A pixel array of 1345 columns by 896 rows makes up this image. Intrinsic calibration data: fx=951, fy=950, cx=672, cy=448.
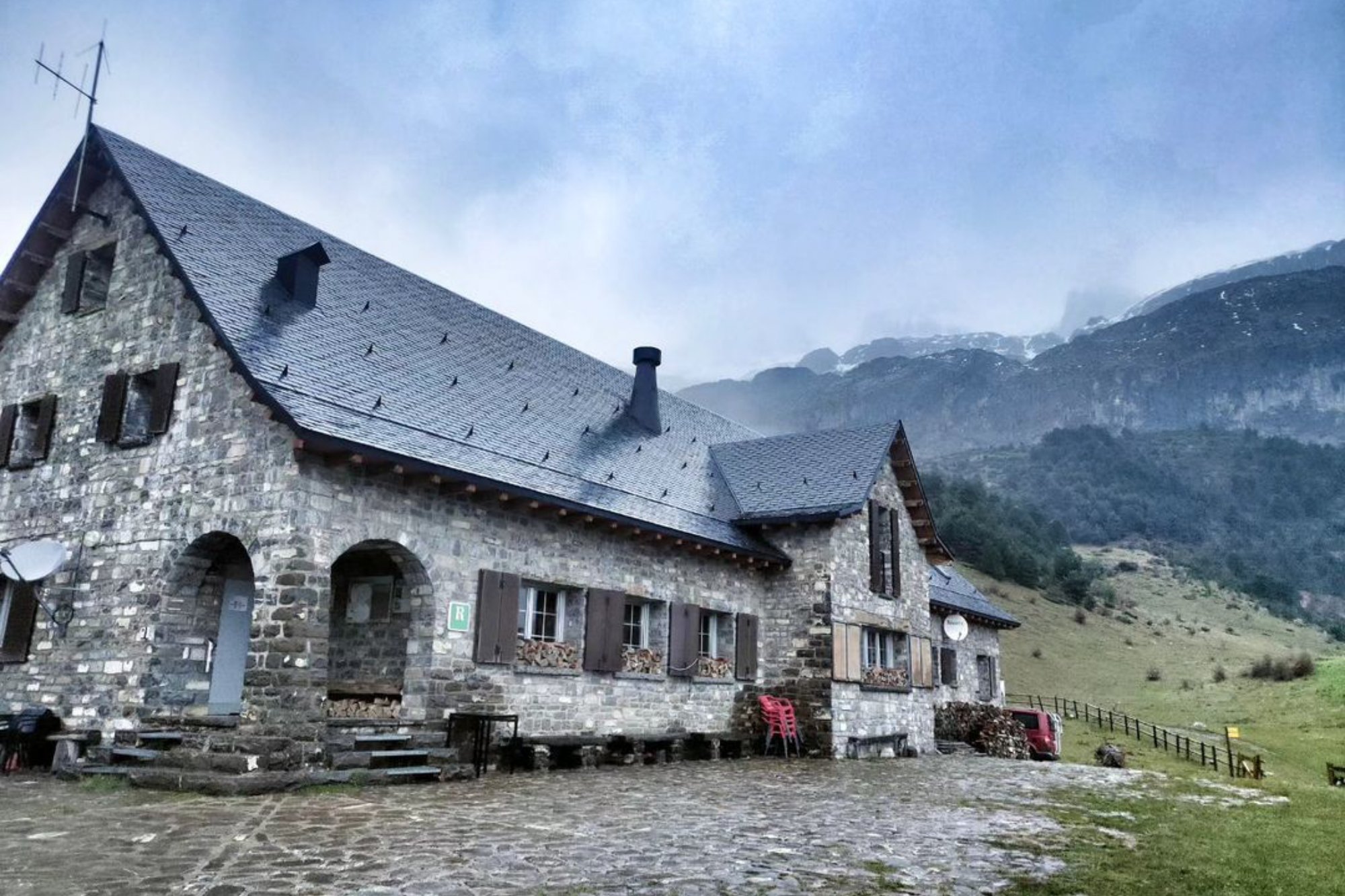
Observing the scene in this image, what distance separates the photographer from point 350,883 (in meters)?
5.46

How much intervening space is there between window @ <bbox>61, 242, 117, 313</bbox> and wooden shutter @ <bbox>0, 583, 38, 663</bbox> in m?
4.08

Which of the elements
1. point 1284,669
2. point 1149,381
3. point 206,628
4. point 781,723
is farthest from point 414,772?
point 1149,381

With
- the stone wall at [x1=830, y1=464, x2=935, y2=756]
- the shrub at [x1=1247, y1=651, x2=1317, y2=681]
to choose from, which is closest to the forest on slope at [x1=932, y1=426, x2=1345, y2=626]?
the shrub at [x1=1247, y1=651, x2=1317, y2=681]

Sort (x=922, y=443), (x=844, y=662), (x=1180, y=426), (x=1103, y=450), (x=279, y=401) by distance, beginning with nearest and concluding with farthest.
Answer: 1. (x=279, y=401)
2. (x=844, y=662)
3. (x=1103, y=450)
4. (x=1180, y=426)
5. (x=922, y=443)

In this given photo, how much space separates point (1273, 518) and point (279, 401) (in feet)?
337

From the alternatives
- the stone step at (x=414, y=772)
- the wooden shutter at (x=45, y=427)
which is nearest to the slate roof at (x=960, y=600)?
the stone step at (x=414, y=772)

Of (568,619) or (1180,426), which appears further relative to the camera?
(1180,426)

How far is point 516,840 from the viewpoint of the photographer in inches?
276

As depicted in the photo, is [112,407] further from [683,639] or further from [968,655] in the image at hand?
[968,655]

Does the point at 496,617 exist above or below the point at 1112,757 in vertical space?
above

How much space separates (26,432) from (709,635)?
38.1 ft

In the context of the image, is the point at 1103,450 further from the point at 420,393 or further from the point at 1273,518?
the point at 420,393

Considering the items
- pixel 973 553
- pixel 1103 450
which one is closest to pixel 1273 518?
pixel 1103 450

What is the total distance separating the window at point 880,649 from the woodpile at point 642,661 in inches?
204
